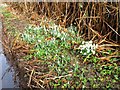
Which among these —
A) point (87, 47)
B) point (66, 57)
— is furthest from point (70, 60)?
point (87, 47)

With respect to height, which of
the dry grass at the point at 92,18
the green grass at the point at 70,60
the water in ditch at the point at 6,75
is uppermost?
the dry grass at the point at 92,18

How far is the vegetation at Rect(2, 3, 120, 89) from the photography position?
2.00m

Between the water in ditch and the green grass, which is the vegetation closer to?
the green grass

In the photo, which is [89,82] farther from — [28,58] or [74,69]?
[28,58]

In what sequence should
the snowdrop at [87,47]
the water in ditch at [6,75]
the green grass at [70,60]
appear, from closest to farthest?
the green grass at [70,60]
the snowdrop at [87,47]
the water in ditch at [6,75]

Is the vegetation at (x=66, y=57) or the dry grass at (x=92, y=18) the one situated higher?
the dry grass at (x=92, y=18)

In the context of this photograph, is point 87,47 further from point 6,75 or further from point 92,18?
point 6,75

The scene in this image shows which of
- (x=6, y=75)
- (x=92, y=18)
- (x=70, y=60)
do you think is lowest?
(x=6, y=75)

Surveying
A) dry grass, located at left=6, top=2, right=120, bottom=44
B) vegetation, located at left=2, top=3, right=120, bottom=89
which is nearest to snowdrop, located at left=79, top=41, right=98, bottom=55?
vegetation, located at left=2, top=3, right=120, bottom=89

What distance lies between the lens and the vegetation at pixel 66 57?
2.00 metres

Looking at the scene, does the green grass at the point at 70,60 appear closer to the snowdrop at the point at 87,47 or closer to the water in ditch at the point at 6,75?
the snowdrop at the point at 87,47

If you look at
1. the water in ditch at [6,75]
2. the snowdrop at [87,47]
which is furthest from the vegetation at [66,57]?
the water in ditch at [6,75]

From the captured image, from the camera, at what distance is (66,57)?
7.53ft

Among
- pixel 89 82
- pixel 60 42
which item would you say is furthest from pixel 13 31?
pixel 89 82
